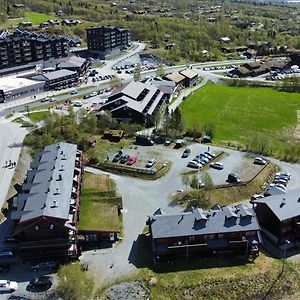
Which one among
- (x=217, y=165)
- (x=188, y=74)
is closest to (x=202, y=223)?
(x=217, y=165)

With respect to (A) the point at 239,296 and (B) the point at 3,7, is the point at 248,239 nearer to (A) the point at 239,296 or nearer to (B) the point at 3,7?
(A) the point at 239,296

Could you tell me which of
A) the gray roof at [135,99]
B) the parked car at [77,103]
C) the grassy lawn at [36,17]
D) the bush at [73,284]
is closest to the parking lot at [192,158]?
the gray roof at [135,99]

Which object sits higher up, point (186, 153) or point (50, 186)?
point (50, 186)

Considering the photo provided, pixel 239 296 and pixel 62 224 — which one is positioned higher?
pixel 62 224

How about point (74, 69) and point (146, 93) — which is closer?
point (146, 93)

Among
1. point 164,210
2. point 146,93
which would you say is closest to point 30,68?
A: point 146,93

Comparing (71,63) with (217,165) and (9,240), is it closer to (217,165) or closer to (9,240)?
(217,165)
